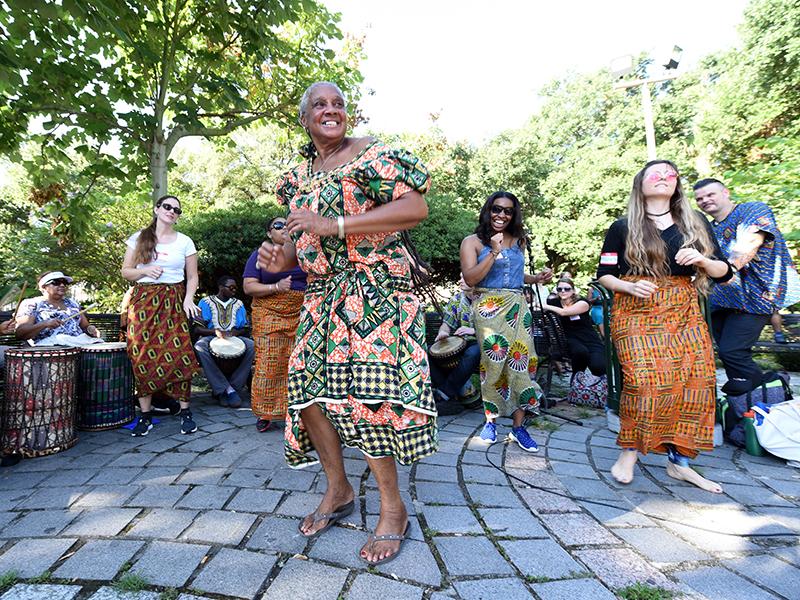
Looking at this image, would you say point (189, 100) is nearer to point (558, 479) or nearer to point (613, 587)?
point (558, 479)

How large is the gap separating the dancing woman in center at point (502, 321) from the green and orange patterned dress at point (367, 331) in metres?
1.63

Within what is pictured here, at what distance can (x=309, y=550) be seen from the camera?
6.43ft

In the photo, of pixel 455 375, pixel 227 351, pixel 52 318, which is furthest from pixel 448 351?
pixel 52 318

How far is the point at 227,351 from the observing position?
16.8ft

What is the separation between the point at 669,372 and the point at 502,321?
1.22m

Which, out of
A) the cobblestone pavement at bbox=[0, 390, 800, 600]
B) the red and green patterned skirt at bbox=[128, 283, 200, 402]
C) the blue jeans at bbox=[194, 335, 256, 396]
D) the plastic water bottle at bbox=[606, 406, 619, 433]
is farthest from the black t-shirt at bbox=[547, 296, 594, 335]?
the red and green patterned skirt at bbox=[128, 283, 200, 402]

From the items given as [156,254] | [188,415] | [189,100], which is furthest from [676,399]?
[189,100]

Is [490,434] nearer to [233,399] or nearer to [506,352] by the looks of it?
[506,352]

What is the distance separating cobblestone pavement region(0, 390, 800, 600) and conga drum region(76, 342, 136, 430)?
59 centimetres

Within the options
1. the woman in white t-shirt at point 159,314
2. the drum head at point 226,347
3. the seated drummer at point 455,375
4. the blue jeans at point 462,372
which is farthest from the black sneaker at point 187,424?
the blue jeans at point 462,372

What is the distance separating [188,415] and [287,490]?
1.83 meters

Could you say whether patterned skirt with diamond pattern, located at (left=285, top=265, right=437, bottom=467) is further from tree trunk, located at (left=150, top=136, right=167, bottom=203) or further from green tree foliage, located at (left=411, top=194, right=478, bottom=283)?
green tree foliage, located at (left=411, top=194, right=478, bottom=283)

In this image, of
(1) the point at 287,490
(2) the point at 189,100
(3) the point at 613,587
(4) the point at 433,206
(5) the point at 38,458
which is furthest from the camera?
(4) the point at 433,206

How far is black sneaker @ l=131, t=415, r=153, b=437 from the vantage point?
12.4 feet
